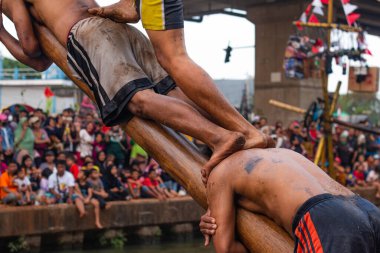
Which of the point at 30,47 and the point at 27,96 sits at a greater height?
the point at 30,47

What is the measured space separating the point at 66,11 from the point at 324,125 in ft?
47.5

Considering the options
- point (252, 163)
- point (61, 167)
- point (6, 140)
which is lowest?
point (61, 167)

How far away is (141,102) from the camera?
413 centimetres

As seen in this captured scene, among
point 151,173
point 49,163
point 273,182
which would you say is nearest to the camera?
point 273,182

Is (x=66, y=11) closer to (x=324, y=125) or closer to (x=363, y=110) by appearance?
(x=324, y=125)

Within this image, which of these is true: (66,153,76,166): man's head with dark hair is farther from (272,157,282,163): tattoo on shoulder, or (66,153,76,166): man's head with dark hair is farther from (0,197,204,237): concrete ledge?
(272,157,282,163): tattoo on shoulder

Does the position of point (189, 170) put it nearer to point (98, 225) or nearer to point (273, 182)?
point (273, 182)

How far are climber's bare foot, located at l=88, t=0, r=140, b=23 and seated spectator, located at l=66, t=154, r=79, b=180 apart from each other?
9019mm

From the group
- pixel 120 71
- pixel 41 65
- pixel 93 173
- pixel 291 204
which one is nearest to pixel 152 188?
pixel 93 173

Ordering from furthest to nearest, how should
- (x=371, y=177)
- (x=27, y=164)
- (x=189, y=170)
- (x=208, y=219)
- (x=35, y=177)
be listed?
(x=371, y=177), (x=35, y=177), (x=27, y=164), (x=189, y=170), (x=208, y=219)

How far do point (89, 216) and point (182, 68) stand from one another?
34.8 ft

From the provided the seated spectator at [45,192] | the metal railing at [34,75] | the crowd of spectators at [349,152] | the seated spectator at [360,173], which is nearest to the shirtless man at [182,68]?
the seated spectator at [45,192]

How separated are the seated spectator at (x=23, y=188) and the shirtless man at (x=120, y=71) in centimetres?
793

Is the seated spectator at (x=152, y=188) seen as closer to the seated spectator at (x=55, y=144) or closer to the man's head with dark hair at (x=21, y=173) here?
the seated spectator at (x=55, y=144)
